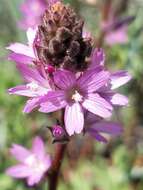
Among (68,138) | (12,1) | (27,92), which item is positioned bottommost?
(68,138)

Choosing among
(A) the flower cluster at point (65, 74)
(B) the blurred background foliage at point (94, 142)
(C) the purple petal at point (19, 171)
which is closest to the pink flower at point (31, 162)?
(C) the purple petal at point (19, 171)

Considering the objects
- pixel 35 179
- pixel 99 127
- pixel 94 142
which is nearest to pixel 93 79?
pixel 99 127

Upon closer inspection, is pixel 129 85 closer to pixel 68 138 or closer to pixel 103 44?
pixel 103 44

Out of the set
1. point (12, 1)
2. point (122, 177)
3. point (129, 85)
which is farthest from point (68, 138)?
point (129, 85)

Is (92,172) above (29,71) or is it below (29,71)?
below

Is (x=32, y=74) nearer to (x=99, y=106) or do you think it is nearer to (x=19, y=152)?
(x=99, y=106)

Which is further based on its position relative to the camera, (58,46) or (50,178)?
(50,178)

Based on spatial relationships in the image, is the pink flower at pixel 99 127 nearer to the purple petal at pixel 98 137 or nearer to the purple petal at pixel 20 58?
the purple petal at pixel 98 137
